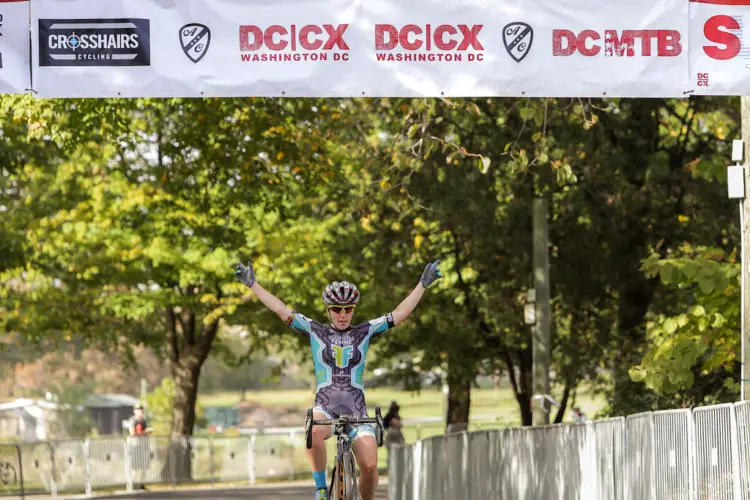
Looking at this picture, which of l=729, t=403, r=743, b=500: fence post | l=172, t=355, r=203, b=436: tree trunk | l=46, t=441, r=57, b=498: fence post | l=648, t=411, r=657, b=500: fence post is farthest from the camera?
l=172, t=355, r=203, b=436: tree trunk

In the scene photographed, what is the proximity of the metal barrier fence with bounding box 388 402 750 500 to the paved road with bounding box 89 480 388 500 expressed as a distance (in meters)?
10.4

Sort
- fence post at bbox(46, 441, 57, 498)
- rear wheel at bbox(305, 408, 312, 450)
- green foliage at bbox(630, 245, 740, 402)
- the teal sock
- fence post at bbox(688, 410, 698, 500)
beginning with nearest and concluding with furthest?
rear wheel at bbox(305, 408, 312, 450)
the teal sock
fence post at bbox(688, 410, 698, 500)
green foliage at bbox(630, 245, 740, 402)
fence post at bbox(46, 441, 57, 498)

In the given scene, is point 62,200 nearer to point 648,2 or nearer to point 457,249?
point 457,249

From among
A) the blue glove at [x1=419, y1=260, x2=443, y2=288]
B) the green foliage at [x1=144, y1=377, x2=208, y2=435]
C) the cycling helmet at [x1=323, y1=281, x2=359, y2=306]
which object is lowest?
the green foliage at [x1=144, y1=377, x2=208, y2=435]

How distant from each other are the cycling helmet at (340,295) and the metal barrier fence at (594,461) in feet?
9.30

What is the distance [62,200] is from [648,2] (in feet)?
102

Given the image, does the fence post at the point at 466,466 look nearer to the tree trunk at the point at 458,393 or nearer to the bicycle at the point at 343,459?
the bicycle at the point at 343,459

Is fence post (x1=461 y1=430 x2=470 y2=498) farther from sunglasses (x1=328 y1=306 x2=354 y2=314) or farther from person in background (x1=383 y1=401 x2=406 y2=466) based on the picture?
person in background (x1=383 y1=401 x2=406 y2=466)

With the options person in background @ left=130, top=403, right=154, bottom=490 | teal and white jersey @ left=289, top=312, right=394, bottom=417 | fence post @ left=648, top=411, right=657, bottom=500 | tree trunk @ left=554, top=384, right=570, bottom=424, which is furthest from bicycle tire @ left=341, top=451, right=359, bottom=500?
person in background @ left=130, top=403, right=154, bottom=490

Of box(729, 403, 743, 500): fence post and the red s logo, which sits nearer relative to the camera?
box(729, 403, 743, 500): fence post

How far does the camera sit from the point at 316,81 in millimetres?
12438

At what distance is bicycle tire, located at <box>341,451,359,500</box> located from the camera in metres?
10.1

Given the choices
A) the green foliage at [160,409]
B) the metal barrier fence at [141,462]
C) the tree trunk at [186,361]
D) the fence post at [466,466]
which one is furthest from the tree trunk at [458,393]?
the green foliage at [160,409]

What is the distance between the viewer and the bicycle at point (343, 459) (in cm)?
1014
